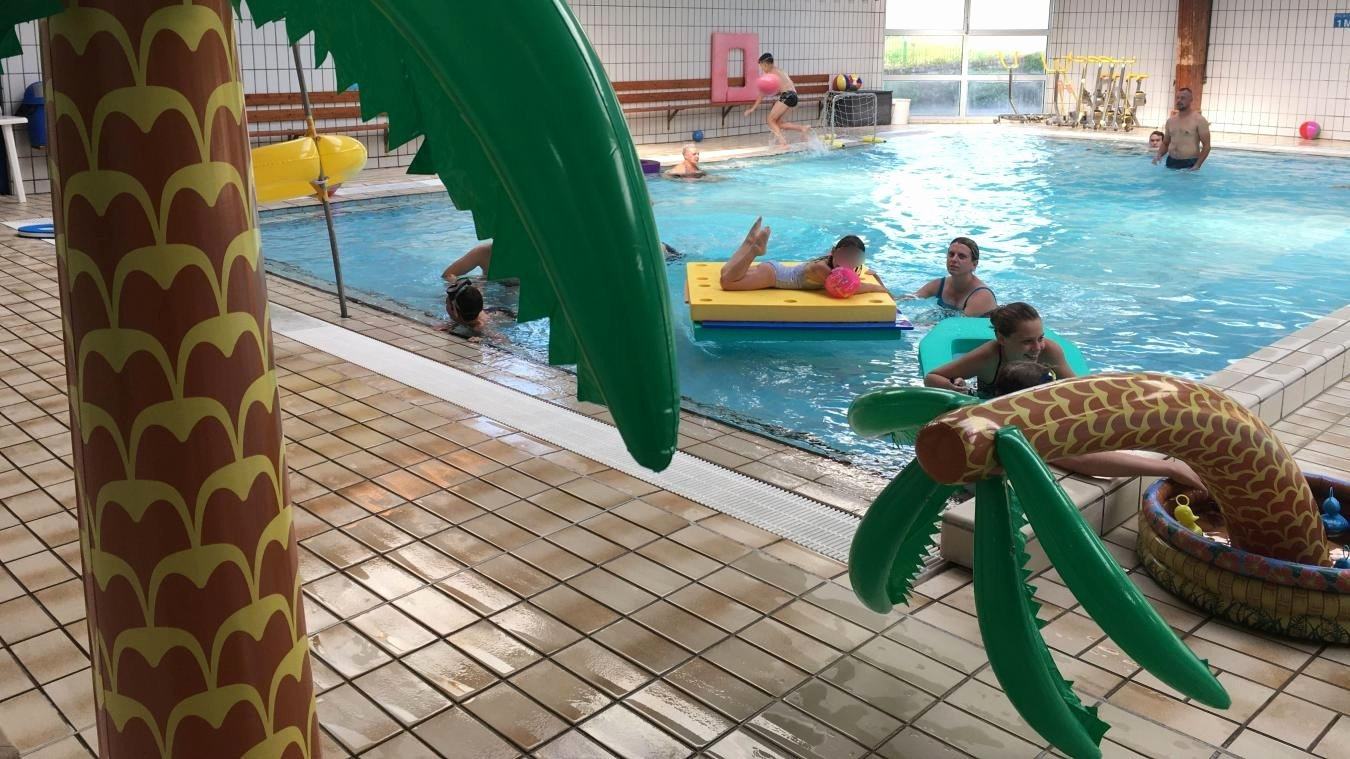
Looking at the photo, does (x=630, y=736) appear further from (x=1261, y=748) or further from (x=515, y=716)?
(x=1261, y=748)

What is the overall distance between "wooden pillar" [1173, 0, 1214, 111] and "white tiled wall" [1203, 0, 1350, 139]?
0.24 m

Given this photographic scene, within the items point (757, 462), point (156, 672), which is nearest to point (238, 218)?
point (156, 672)

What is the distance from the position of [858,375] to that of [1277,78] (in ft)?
48.6

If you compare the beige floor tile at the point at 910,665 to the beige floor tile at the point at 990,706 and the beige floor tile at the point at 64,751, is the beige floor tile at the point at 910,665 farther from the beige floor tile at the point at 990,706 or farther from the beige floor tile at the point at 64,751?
the beige floor tile at the point at 64,751

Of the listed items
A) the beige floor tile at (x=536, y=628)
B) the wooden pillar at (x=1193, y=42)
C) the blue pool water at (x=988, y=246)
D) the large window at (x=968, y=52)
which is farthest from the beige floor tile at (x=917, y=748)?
the large window at (x=968, y=52)

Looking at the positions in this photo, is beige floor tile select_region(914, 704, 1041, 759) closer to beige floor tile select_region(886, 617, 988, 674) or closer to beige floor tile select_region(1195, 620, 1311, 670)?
beige floor tile select_region(886, 617, 988, 674)

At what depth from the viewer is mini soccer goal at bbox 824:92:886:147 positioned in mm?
18969

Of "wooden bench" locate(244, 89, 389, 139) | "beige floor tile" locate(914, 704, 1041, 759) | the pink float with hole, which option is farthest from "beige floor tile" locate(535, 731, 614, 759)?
the pink float with hole

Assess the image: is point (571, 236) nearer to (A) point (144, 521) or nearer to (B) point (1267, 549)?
(A) point (144, 521)

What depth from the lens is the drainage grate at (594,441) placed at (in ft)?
11.9

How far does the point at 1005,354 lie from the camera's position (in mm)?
4996

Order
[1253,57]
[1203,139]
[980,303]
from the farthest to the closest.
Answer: [1253,57], [1203,139], [980,303]

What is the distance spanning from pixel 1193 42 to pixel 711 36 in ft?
24.9

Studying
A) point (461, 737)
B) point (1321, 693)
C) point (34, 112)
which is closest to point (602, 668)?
point (461, 737)
